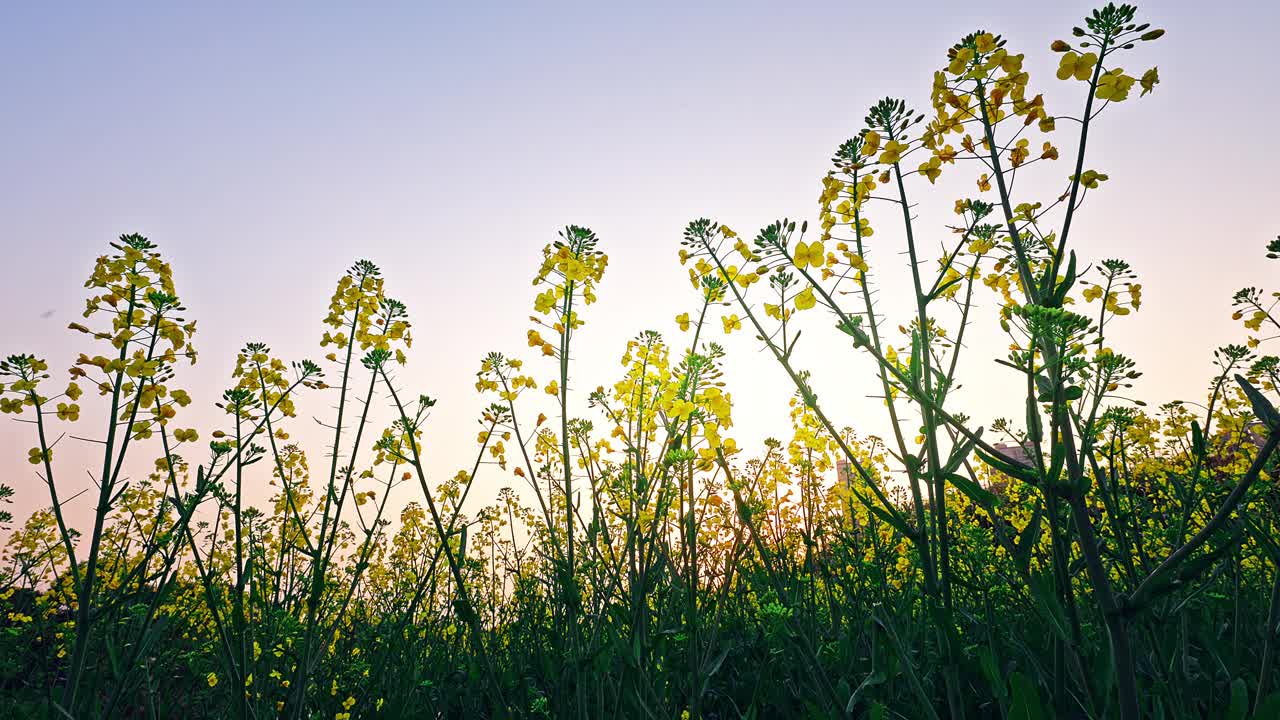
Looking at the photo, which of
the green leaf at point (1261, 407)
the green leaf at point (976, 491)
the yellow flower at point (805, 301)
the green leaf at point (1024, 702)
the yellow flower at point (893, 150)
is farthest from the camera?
the yellow flower at point (805, 301)

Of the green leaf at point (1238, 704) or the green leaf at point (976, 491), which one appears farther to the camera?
the green leaf at point (1238, 704)

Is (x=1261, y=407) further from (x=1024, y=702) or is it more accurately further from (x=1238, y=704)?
(x=1238, y=704)

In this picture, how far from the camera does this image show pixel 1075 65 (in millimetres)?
1749

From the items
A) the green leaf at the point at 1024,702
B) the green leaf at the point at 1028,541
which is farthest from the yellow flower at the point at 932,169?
the green leaf at the point at 1024,702

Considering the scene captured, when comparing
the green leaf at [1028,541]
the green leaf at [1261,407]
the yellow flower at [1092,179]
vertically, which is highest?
the yellow flower at [1092,179]

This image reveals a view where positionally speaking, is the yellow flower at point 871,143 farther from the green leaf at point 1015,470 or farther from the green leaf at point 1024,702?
the green leaf at point 1024,702

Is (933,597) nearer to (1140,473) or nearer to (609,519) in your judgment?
(609,519)

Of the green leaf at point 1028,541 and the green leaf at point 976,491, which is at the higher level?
the green leaf at point 976,491

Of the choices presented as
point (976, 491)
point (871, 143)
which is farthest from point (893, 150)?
point (976, 491)

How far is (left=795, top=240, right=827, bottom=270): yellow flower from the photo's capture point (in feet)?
7.48

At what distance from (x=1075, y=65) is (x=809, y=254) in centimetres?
88

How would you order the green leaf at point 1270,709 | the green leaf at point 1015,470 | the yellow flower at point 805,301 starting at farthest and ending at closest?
1. the yellow flower at point 805,301
2. the green leaf at point 1270,709
3. the green leaf at point 1015,470

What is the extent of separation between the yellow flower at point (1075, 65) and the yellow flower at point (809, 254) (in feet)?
2.65

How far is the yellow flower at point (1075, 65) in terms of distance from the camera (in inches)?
67.7
